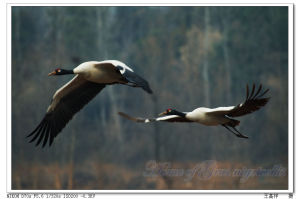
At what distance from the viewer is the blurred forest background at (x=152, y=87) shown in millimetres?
18781

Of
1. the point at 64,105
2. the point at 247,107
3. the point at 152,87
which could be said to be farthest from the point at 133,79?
the point at 152,87

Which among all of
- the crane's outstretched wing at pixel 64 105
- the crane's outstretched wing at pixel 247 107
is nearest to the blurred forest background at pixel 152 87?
the crane's outstretched wing at pixel 64 105

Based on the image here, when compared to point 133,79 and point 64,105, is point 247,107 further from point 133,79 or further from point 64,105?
point 64,105

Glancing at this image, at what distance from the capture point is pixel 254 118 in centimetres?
1964

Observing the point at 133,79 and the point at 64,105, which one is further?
the point at 64,105

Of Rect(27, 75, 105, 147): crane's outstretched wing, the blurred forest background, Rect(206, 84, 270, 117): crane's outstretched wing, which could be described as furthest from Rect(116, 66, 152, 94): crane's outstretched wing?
the blurred forest background

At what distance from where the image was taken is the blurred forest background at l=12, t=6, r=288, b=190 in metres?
18.8

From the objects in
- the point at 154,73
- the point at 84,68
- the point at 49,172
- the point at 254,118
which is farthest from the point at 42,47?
the point at 84,68

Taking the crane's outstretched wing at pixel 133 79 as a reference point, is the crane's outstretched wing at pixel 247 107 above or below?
below

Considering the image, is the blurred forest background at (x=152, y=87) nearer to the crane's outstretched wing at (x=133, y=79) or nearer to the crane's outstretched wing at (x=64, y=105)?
the crane's outstretched wing at (x=64, y=105)

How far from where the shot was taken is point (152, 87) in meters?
22.1

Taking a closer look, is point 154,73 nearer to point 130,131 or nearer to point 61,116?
point 130,131

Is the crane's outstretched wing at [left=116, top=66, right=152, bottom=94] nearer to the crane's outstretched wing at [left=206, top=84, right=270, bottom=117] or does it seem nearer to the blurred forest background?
the crane's outstretched wing at [left=206, top=84, right=270, bottom=117]
